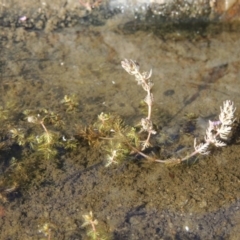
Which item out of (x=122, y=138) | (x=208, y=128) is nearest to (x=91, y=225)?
(x=122, y=138)

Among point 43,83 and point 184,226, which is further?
point 43,83

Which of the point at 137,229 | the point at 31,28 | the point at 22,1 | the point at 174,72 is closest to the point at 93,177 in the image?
the point at 137,229

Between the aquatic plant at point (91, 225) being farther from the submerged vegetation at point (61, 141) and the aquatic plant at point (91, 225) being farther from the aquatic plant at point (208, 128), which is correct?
the aquatic plant at point (208, 128)

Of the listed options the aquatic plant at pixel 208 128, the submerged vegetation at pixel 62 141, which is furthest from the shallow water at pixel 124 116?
the aquatic plant at pixel 208 128

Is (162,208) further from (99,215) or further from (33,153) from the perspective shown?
(33,153)

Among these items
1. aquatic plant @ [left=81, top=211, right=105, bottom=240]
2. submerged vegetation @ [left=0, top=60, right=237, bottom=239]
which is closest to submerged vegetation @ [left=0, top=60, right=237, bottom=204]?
submerged vegetation @ [left=0, top=60, right=237, bottom=239]

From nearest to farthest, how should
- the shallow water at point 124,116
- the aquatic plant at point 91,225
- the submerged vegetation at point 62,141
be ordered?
the aquatic plant at point 91,225 → the shallow water at point 124,116 → the submerged vegetation at point 62,141

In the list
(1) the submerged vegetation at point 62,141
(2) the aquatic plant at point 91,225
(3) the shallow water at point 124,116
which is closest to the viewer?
(2) the aquatic plant at point 91,225

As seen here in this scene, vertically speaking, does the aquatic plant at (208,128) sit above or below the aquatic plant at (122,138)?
above
